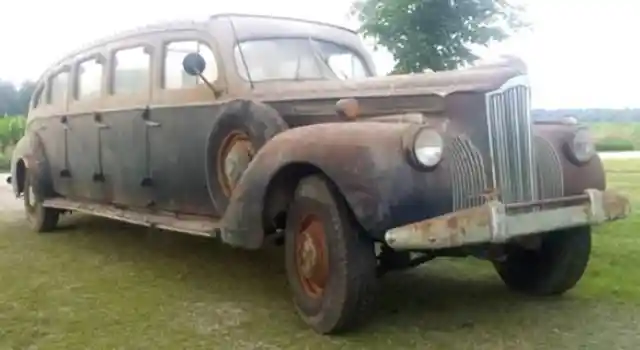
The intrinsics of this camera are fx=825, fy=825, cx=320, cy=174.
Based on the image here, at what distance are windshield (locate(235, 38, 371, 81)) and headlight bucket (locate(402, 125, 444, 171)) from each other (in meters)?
1.62

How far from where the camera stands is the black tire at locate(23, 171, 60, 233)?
283 inches

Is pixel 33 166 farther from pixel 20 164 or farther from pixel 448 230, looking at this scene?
pixel 448 230

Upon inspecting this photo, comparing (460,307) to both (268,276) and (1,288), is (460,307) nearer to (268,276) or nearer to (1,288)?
(268,276)

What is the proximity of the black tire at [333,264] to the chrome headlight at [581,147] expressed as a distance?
126cm

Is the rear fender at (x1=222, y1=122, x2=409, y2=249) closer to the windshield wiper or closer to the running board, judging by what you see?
the running board

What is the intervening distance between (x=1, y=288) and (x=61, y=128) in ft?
7.33

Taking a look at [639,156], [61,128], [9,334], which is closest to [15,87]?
[61,128]

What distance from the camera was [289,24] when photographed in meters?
5.39

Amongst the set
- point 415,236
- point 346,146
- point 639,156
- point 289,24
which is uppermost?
point 289,24

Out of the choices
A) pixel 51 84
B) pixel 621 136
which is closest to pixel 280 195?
pixel 51 84

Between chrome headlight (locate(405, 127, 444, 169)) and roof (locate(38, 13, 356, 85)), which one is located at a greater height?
roof (locate(38, 13, 356, 85))

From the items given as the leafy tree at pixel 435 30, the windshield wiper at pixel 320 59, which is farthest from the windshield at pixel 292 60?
the leafy tree at pixel 435 30

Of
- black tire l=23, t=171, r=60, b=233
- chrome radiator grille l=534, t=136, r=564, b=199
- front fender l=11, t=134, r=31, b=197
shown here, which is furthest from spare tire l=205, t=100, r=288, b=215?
front fender l=11, t=134, r=31, b=197

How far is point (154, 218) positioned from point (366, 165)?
2.29m
